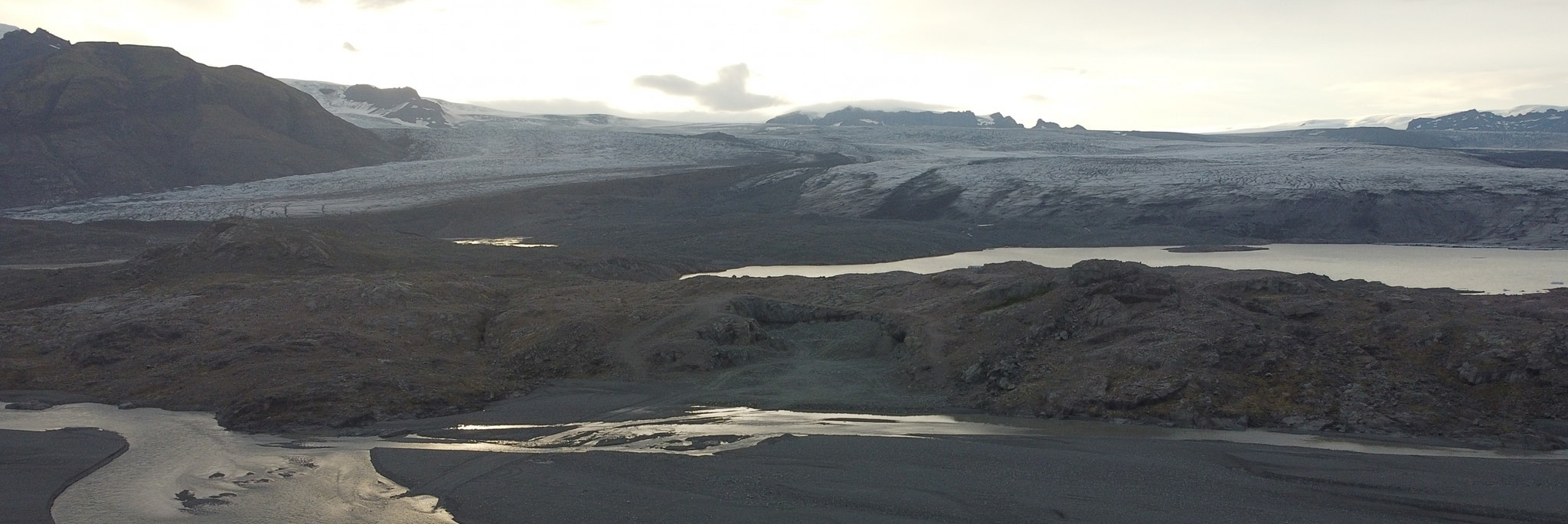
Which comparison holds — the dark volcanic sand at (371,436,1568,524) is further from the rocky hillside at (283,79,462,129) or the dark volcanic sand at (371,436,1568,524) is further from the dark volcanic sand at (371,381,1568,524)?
the rocky hillside at (283,79,462,129)

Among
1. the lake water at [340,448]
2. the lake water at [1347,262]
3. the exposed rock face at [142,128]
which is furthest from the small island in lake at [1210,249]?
the exposed rock face at [142,128]

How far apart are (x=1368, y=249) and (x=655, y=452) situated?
27.3 metres

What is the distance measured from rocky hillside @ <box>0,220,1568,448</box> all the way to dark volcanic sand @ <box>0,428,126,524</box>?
129 centimetres

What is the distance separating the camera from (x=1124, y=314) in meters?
12.2

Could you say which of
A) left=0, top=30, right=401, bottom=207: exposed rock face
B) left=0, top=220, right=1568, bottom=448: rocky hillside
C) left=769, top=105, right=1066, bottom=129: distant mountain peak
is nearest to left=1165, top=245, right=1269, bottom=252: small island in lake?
left=0, top=220, right=1568, bottom=448: rocky hillside

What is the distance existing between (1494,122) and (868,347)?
119780mm

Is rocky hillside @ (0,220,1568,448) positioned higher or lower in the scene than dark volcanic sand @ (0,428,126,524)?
higher

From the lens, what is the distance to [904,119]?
4840 inches

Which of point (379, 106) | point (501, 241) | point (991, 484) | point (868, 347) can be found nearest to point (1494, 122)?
point (379, 106)

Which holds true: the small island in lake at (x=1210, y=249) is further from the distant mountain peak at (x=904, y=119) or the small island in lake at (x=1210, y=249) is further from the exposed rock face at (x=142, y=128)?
the distant mountain peak at (x=904, y=119)

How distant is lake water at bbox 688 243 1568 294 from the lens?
2175 cm

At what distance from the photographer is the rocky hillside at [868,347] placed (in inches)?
405

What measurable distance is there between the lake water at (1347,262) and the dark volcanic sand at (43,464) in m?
14.8

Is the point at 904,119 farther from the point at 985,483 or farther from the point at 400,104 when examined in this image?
the point at 985,483
